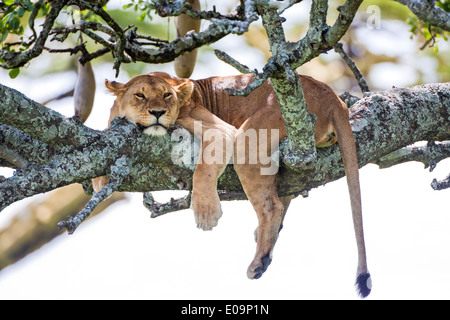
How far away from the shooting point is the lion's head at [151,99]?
15.8 ft

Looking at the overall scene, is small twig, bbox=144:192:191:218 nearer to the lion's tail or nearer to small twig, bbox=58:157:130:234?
small twig, bbox=58:157:130:234

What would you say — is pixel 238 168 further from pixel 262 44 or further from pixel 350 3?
pixel 262 44

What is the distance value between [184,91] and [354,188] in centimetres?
146

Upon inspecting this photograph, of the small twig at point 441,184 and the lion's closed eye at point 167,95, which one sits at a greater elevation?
the lion's closed eye at point 167,95

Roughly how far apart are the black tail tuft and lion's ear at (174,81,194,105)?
1.81 m

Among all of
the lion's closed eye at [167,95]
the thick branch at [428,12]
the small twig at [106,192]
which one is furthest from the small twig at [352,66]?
the thick branch at [428,12]

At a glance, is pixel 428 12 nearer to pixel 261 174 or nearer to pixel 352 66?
pixel 261 174

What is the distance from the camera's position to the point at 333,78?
39.8ft

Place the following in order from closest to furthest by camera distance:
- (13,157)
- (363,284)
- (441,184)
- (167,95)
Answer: (13,157), (363,284), (167,95), (441,184)

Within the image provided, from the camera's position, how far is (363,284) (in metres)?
4.34

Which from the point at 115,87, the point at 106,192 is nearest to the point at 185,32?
the point at 115,87

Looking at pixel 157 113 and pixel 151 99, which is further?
pixel 151 99

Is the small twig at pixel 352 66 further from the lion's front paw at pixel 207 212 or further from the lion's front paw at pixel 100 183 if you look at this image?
the lion's front paw at pixel 100 183

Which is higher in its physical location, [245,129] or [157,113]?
[157,113]
